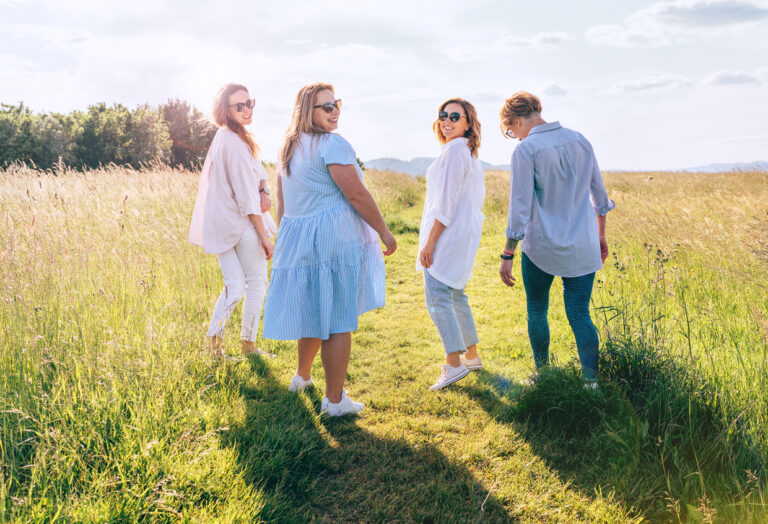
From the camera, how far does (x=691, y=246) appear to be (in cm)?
536

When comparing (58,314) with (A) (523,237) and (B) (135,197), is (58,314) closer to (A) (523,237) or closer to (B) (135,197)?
(A) (523,237)

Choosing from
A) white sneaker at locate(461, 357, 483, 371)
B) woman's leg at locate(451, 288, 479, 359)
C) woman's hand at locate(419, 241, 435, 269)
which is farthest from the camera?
white sneaker at locate(461, 357, 483, 371)

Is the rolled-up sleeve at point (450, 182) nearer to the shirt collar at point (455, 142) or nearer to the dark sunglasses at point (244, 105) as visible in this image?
the shirt collar at point (455, 142)

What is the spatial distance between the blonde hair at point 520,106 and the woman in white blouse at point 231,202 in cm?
208

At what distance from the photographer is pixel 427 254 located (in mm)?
3859

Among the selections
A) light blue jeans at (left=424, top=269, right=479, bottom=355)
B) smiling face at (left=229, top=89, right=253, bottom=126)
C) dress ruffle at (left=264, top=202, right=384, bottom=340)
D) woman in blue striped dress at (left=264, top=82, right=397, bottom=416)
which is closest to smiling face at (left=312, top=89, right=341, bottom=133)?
woman in blue striped dress at (left=264, top=82, right=397, bottom=416)

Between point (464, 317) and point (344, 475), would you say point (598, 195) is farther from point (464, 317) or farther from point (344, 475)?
point (344, 475)

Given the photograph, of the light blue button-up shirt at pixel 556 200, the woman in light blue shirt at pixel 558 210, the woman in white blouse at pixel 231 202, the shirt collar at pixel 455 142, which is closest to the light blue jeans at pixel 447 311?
the woman in light blue shirt at pixel 558 210

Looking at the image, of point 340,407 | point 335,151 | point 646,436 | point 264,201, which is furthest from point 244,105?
point 646,436

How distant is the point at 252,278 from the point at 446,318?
5.72 feet

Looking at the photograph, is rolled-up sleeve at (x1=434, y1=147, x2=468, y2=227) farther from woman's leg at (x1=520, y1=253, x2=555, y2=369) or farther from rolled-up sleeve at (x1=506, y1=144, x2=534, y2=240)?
woman's leg at (x1=520, y1=253, x2=555, y2=369)

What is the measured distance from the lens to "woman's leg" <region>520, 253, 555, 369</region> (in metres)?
3.44

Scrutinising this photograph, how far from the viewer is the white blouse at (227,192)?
3.91 m

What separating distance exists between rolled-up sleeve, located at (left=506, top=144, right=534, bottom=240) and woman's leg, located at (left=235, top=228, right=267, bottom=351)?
2.20 meters
